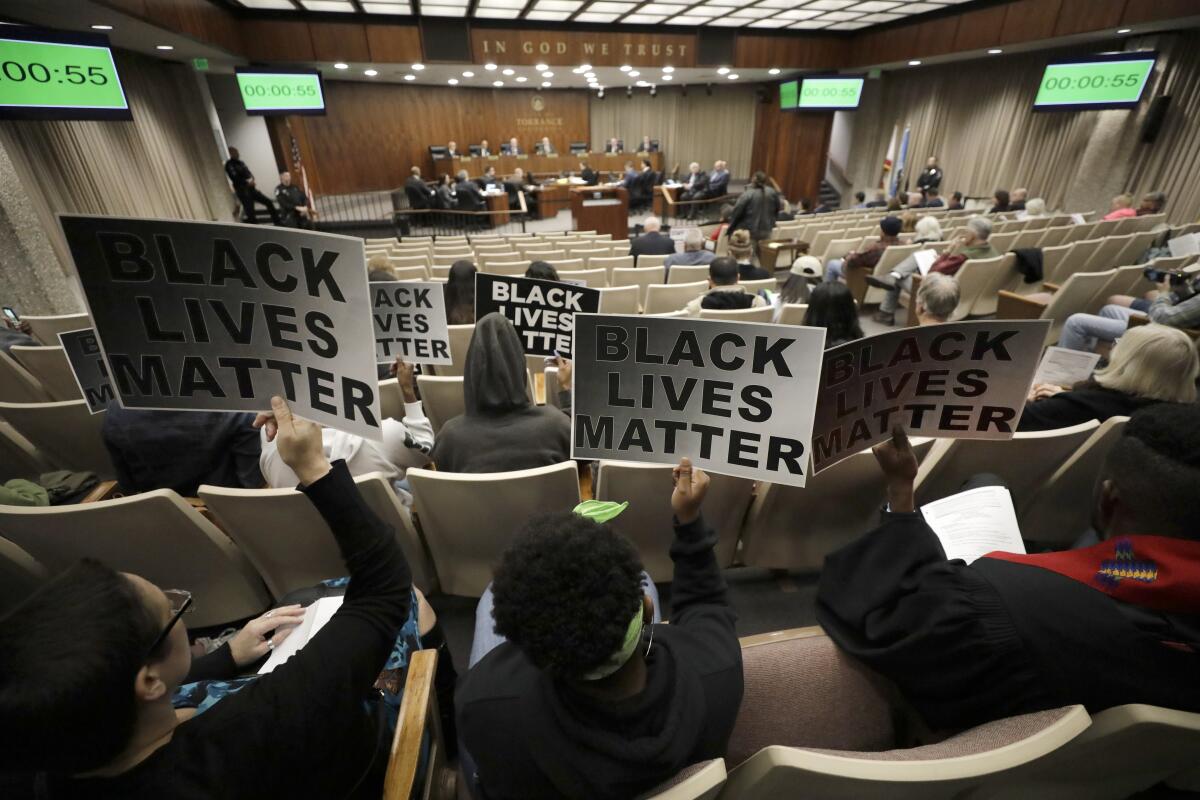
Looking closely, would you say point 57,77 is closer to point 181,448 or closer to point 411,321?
point 411,321

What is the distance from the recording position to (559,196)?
13125mm

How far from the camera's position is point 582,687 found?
29.4 inches

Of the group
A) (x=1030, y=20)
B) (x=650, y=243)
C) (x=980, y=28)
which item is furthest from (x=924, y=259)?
(x=980, y=28)

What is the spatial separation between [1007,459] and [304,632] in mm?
2352

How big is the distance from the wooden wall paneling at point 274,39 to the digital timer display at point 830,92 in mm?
10390

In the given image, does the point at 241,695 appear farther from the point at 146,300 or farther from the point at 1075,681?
the point at 1075,681

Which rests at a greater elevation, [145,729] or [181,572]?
[145,729]

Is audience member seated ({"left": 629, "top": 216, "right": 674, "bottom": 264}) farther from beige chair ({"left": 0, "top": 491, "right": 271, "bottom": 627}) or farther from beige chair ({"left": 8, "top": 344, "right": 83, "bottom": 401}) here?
beige chair ({"left": 0, "top": 491, "right": 271, "bottom": 627})

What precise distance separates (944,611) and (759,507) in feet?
3.25

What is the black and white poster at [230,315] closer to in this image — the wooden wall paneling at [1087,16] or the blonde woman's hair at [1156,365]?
the blonde woman's hair at [1156,365]

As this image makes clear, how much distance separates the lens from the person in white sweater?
5.97 feet

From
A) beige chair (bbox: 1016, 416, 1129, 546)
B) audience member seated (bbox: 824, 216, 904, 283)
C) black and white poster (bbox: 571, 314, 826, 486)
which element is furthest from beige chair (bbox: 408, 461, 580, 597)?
audience member seated (bbox: 824, 216, 904, 283)

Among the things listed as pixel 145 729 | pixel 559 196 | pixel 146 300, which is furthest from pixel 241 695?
pixel 559 196

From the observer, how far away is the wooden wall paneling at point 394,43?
8719 millimetres
